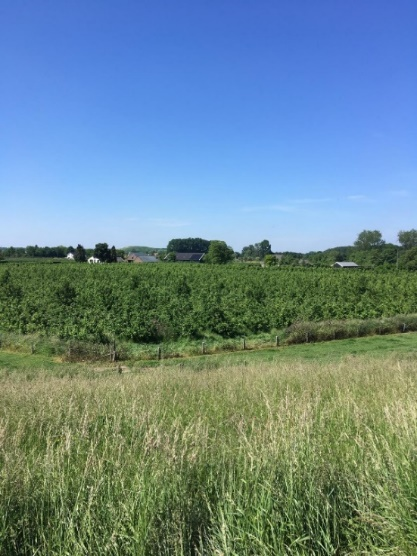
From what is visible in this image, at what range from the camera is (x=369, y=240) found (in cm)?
12631

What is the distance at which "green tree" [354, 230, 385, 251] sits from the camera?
125 m

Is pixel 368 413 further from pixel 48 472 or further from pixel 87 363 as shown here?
pixel 87 363

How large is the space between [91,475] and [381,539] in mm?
1773

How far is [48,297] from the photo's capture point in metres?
26.0

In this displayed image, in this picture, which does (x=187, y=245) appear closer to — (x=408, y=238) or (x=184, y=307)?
(x=408, y=238)

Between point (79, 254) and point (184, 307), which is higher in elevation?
point (79, 254)

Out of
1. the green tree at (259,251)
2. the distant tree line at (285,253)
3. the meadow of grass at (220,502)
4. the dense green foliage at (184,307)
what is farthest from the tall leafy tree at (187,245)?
the meadow of grass at (220,502)

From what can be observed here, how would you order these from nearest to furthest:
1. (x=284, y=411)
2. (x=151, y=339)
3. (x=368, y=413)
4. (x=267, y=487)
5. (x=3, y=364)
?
(x=267, y=487) → (x=284, y=411) → (x=368, y=413) → (x=3, y=364) → (x=151, y=339)

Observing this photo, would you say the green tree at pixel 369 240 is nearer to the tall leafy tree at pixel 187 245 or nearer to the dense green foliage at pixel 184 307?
the tall leafy tree at pixel 187 245

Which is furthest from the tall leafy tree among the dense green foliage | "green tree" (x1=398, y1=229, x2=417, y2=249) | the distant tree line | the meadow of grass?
the meadow of grass

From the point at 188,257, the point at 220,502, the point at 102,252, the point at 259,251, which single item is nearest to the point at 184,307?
the point at 220,502

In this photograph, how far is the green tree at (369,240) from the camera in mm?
125312

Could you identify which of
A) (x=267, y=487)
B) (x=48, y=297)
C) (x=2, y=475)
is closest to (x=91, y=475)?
(x=2, y=475)

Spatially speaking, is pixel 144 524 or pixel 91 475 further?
pixel 91 475
